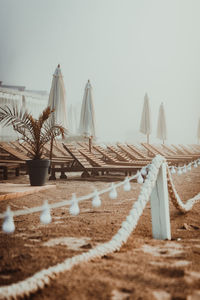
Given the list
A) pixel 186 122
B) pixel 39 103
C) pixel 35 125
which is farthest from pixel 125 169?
pixel 186 122

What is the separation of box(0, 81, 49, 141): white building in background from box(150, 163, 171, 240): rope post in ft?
55.1

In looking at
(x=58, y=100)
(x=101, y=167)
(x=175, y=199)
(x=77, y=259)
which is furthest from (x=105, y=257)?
(x=58, y=100)

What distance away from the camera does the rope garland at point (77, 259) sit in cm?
155

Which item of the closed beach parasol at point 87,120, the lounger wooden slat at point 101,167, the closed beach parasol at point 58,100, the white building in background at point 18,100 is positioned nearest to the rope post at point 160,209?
the lounger wooden slat at point 101,167

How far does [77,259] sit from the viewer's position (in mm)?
1969

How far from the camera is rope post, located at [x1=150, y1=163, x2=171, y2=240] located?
2.82m

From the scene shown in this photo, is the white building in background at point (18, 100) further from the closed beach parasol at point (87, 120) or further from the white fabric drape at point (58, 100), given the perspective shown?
the white fabric drape at point (58, 100)

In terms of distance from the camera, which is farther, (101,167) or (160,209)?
(101,167)

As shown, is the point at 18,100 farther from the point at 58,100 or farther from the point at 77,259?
the point at 77,259

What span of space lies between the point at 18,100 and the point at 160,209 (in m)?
23.1

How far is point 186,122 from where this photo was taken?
127 ft

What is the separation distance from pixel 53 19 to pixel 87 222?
2818 cm

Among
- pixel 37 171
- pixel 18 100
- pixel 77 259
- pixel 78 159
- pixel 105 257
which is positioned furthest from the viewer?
pixel 18 100

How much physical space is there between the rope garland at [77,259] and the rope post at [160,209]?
0.16 m
